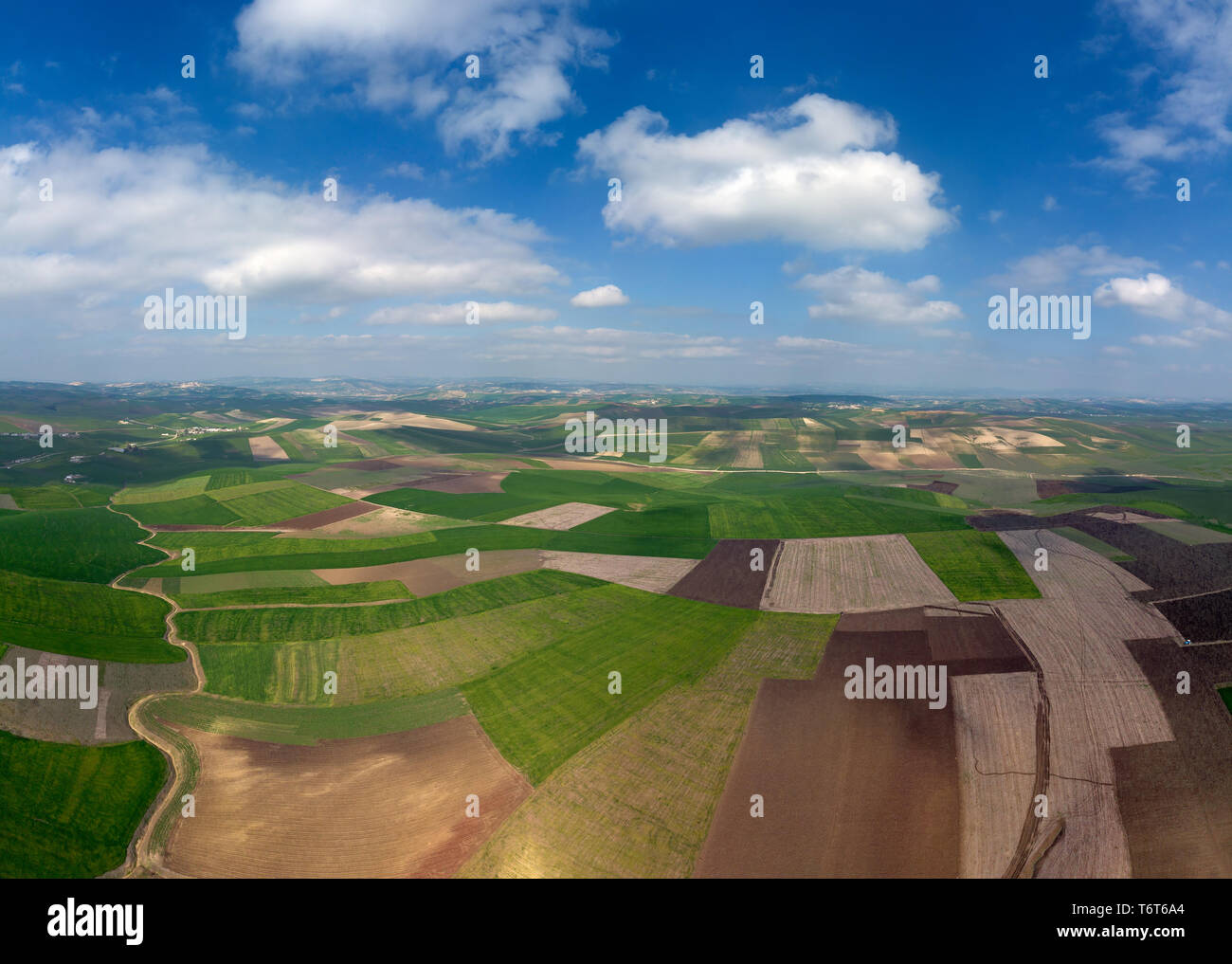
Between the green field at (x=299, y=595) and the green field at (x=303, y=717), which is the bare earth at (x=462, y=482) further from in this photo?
the green field at (x=303, y=717)

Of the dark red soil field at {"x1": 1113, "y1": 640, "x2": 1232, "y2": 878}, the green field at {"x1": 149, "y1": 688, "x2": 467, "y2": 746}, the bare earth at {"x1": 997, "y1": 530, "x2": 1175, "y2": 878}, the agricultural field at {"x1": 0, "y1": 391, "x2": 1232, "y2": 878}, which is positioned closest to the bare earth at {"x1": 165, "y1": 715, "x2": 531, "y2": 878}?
the agricultural field at {"x1": 0, "y1": 391, "x2": 1232, "y2": 878}

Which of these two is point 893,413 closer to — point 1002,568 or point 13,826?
point 1002,568

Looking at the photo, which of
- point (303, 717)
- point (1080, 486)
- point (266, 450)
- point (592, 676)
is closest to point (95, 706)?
point (303, 717)

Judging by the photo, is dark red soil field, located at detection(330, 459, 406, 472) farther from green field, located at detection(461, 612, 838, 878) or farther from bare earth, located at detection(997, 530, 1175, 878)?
bare earth, located at detection(997, 530, 1175, 878)

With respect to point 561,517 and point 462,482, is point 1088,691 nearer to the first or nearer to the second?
point 561,517

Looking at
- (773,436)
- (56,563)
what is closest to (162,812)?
(56,563)
